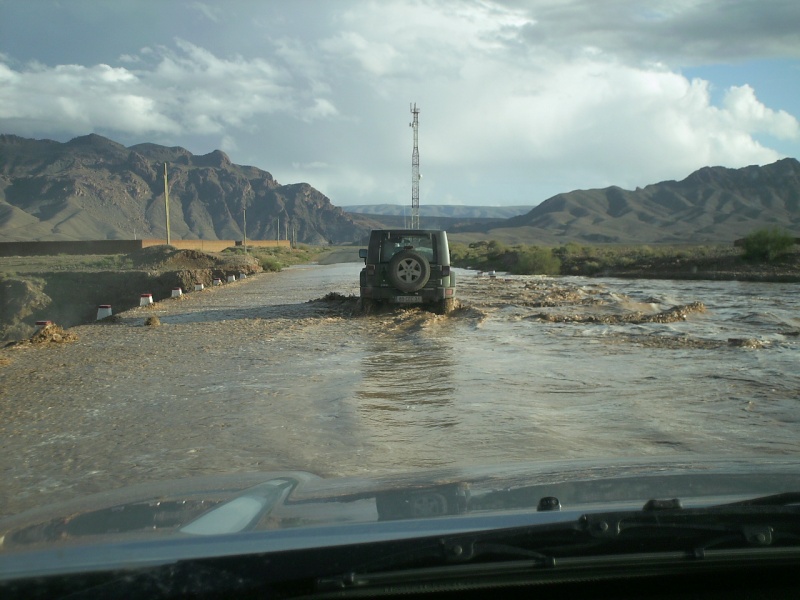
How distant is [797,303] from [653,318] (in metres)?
8.62

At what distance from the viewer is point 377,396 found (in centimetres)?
909

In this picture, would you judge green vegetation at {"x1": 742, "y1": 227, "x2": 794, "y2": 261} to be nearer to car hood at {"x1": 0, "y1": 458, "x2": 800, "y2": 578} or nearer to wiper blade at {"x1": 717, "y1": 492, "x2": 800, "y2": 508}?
car hood at {"x1": 0, "y1": 458, "x2": 800, "y2": 578}

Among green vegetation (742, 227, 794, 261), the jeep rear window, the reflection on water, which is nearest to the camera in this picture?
the reflection on water

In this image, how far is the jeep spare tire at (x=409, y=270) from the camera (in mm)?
16375

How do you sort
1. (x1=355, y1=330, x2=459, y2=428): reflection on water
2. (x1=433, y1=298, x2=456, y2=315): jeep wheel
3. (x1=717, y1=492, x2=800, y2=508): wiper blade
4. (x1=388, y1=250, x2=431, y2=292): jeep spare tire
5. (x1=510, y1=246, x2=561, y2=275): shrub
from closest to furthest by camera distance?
1. (x1=717, y1=492, x2=800, y2=508): wiper blade
2. (x1=355, y1=330, x2=459, y2=428): reflection on water
3. (x1=388, y1=250, x2=431, y2=292): jeep spare tire
4. (x1=433, y1=298, x2=456, y2=315): jeep wheel
5. (x1=510, y1=246, x2=561, y2=275): shrub

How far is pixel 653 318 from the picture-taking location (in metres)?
17.7

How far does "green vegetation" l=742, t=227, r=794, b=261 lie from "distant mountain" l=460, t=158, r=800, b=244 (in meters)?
88.0

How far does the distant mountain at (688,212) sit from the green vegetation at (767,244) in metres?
88.0

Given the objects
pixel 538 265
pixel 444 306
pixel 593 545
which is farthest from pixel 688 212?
pixel 593 545

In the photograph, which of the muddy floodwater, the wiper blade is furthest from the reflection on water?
the wiper blade

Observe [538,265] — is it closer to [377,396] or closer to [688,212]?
[377,396]

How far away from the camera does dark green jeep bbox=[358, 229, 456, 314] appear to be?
16422 mm

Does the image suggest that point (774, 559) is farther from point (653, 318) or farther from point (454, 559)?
point (653, 318)

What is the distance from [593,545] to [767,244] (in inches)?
1904
